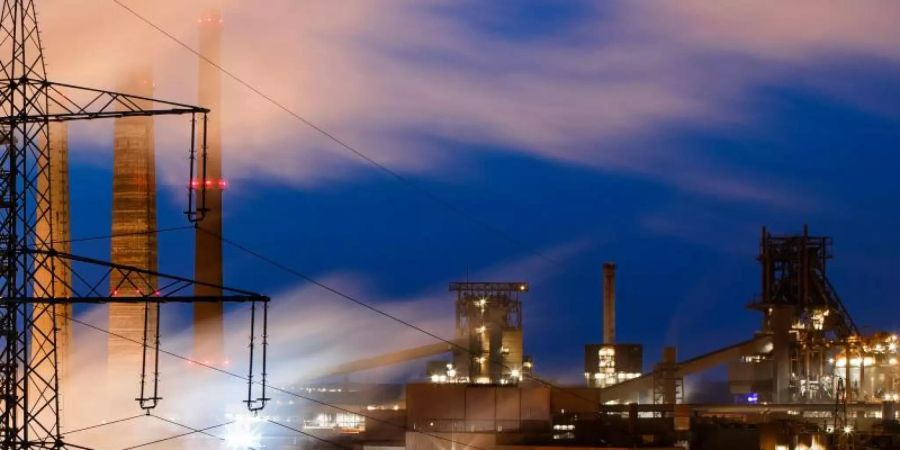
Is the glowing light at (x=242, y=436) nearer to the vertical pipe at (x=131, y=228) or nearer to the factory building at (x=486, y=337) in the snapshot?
the vertical pipe at (x=131, y=228)

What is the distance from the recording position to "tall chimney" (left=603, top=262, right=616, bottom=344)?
87.8 meters

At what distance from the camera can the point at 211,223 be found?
2242 inches

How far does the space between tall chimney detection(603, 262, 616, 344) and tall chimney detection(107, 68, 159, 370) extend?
134ft

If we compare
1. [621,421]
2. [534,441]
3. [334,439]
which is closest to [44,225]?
[334,439]

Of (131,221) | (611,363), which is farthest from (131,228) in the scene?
(611,363)

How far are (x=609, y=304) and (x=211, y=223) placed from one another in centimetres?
3763

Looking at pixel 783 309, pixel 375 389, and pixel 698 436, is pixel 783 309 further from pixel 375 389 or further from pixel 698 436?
pixel 375 389

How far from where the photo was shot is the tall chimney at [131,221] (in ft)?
169

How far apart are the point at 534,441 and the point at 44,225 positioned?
1975cm

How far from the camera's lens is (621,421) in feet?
177

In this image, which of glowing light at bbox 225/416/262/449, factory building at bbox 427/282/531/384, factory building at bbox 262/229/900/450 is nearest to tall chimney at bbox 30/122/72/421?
glowing light at bbox 225/416/262/449

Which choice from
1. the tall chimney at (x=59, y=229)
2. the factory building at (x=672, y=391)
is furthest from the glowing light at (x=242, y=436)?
the tall chimney at (x=59, y=229)

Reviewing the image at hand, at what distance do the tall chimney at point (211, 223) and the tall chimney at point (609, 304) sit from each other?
34865 millimetres

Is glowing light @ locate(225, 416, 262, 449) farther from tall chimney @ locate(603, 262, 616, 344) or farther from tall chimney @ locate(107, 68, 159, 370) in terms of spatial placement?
tall chimney @ locate(603, 262, 616, 344)
